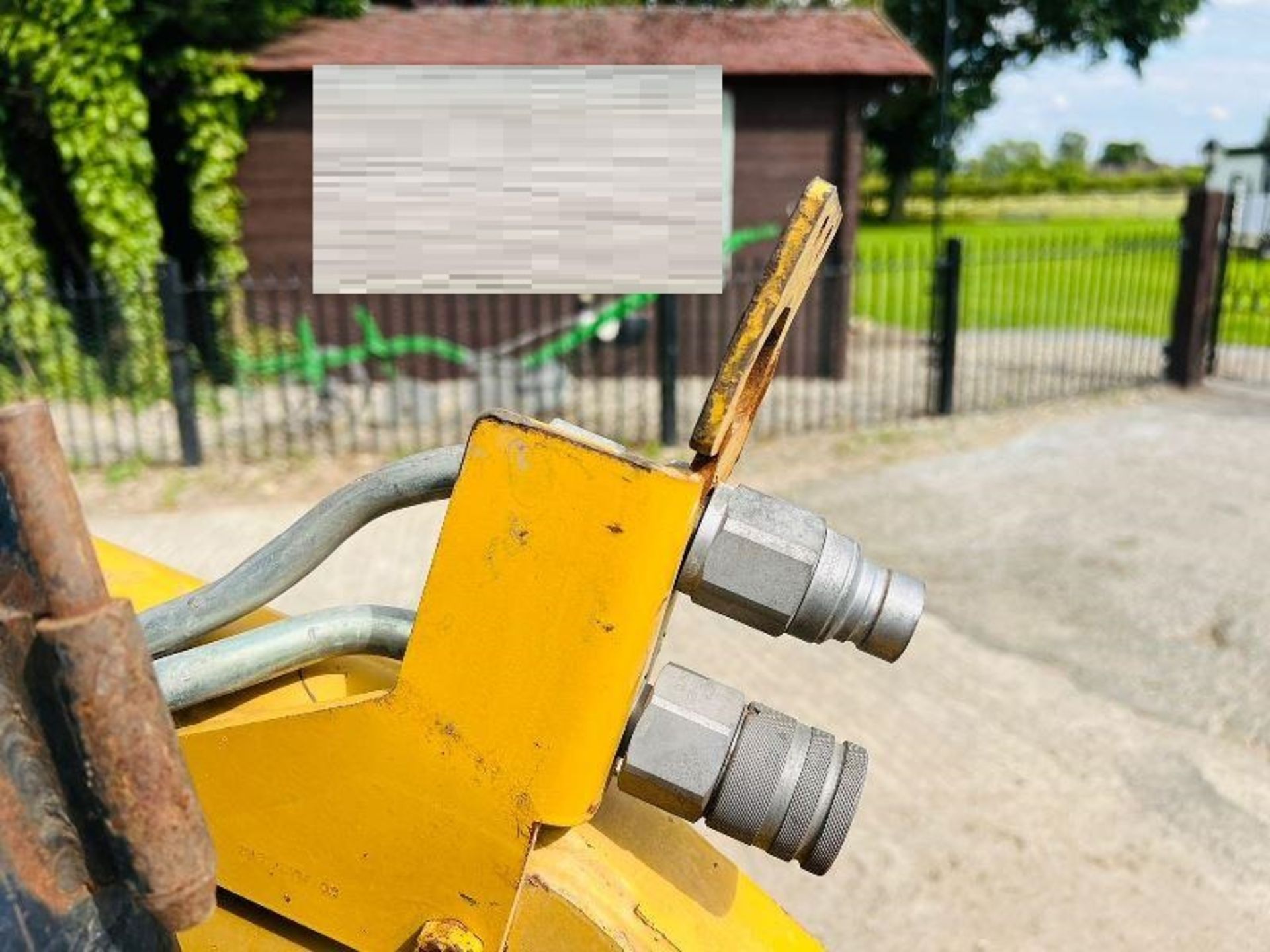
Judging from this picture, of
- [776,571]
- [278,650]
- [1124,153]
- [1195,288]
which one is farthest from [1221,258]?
[1124,153]

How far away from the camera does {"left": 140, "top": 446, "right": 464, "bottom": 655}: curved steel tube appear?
1161mm

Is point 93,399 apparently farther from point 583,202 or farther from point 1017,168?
point 1017,168

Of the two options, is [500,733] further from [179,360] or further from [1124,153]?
[1124,153]

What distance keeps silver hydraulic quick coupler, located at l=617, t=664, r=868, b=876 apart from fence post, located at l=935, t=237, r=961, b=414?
23.4ft

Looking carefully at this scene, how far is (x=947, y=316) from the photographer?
8164mm

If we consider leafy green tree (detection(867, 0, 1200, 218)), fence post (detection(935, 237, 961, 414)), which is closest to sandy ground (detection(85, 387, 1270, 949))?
fence post (detection(935, 237, 961, 414))

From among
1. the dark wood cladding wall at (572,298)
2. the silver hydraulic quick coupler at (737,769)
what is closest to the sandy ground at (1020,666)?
the silver hydraulic quick coupler at (737,769)

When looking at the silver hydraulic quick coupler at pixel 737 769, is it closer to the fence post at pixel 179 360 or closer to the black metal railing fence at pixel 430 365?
the black metal railing fence at pixel 430 365

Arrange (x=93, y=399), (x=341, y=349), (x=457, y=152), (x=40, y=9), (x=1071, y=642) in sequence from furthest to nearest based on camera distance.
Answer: (x=341, y=349), (x=93, y=399), (x=40, y=9), (x=1071, y=642), (x=457, y=152)

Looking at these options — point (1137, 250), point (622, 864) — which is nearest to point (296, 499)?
point (622, 864)

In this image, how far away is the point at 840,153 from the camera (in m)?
9.75

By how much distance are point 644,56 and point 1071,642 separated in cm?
652

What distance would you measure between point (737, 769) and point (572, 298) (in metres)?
8.69

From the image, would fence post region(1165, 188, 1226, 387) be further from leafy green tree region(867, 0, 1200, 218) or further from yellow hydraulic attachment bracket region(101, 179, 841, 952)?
leafy green tree region(867, 0, 1200, 218)
